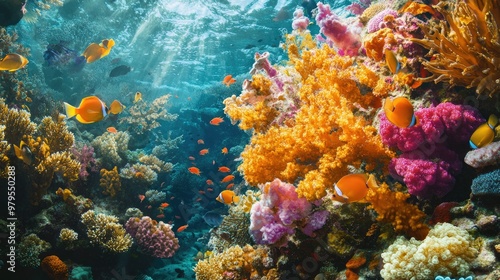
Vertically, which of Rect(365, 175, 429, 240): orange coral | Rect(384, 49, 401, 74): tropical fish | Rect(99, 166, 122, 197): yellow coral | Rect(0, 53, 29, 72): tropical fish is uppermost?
Rect(384, 49, 401, 74): tropical fish

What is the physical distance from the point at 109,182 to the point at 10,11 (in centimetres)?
581

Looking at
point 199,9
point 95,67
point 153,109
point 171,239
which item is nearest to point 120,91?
point 95,67

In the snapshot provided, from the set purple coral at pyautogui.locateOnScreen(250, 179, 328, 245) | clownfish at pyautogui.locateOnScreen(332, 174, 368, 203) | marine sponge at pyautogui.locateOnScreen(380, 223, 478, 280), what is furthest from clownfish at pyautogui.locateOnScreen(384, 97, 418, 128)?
purple coral at pyautogui.locateOnScreen(250, 179, 328, 245)

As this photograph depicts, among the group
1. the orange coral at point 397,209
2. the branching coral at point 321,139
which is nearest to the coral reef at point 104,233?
the branching coral at point 321,139

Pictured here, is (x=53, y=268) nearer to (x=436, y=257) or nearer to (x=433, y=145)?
(x=436, y=257)

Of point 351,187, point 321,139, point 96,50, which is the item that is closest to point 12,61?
point 96,50

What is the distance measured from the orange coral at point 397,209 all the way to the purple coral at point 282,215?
0.81 m

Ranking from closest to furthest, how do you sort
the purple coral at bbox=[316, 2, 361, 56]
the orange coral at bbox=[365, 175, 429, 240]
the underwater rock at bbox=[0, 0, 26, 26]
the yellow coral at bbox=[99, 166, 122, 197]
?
1. the orange coral at bbox=[365, 175, 429, 240]
2. the purple coral at bbox=[316, 2, 361, 56]
3. the underwater rock at bbox=[0, 0, 26, 26]
4. the yellow coral at bbox=[99, 166, 122, 197]

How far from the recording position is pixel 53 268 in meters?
5.97

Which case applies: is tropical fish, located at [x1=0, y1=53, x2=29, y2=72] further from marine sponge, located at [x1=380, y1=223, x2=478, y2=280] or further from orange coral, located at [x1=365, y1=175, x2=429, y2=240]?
marine sponge, located at [x1=380, y1=223, x2=478, y2=280]

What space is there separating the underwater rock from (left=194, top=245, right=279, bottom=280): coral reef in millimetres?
9306

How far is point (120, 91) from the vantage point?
20172mm

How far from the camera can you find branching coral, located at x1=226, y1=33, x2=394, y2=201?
353cm

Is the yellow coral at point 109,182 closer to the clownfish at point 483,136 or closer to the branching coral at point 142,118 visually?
the branching coral at point 142,118
